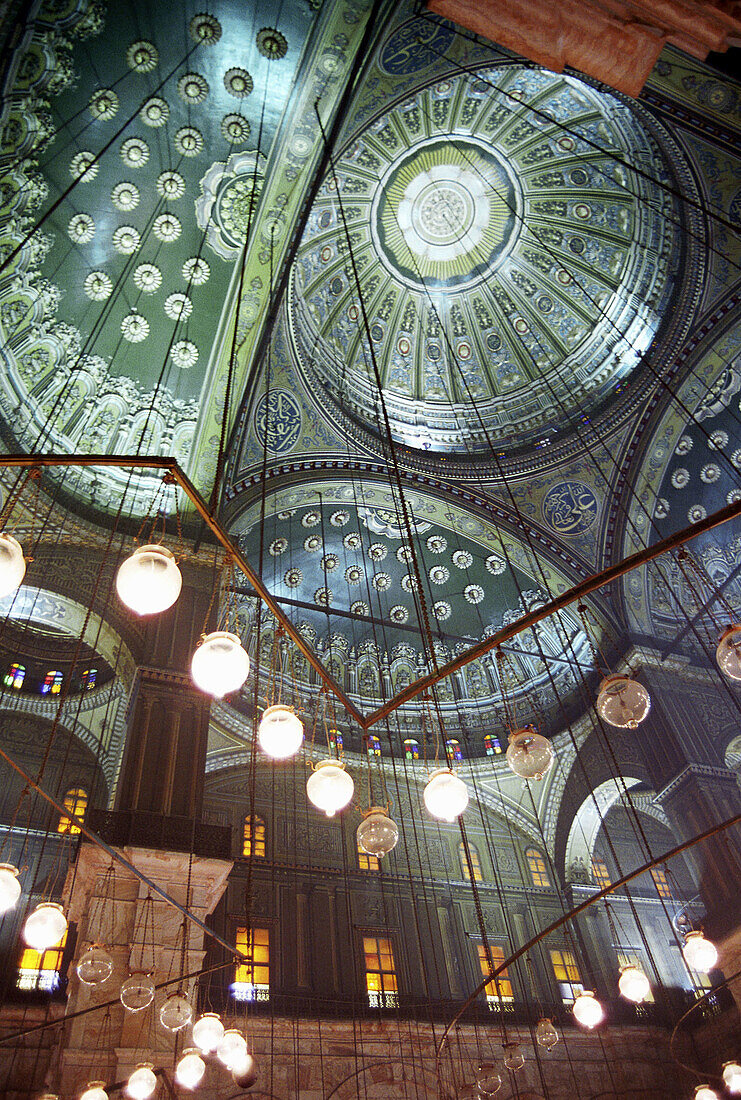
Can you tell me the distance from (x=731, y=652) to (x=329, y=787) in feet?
6.88

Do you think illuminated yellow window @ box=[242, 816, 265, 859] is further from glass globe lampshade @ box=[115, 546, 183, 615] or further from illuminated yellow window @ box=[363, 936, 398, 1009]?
glass globe lampshade @ box=[115, 546, 183, 615]

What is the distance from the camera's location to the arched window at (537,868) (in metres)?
11.3

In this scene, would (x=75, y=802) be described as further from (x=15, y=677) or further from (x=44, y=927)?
(x=44, y=927)

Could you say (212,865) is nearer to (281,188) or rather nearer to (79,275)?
(79,275)

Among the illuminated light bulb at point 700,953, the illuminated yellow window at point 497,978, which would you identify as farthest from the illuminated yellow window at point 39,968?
the illuminated light bulb at point 700,953

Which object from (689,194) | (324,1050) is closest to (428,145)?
(689,194)

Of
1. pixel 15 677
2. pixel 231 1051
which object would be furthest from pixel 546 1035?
pixel 15 677

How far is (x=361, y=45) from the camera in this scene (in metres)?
6.54

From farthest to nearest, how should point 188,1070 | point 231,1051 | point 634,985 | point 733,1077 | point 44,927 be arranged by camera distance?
point 733,1077 → point 634,985 → point 231,1051 → point 188,1070 → point 44,927

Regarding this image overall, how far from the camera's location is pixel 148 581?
284 centimetres

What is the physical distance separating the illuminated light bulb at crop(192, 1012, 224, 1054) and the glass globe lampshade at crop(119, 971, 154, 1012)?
0.55 m

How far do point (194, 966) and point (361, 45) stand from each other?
8.05m

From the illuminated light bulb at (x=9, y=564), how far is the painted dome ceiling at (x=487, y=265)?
7327 millimetres

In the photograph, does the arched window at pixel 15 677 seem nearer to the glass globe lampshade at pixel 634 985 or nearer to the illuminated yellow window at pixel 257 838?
the illuminated yellow window at pixel 257 838
